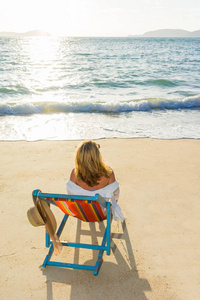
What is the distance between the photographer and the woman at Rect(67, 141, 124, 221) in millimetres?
2863

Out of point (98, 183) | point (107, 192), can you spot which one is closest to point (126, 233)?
point (107, 192)

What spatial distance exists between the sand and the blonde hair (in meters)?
0.92

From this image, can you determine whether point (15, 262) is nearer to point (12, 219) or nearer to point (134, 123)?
point (12, 219)

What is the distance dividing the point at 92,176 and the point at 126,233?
1.05 metres

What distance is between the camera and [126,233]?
3.54 metres

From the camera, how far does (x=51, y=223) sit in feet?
9.06

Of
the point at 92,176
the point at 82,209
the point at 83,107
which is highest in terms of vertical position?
the point at 92,176

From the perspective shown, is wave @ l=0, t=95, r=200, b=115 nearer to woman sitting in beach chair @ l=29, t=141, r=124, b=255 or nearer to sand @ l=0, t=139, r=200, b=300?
sand @ l=0, t=139, r=200, b=300

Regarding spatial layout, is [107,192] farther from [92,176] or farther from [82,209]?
[82,209]

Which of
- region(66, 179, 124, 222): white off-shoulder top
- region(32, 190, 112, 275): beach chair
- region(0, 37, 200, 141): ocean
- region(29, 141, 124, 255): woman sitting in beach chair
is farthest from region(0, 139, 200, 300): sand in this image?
region(0, 37, 200, 141): ocean

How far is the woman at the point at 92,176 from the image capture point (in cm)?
286

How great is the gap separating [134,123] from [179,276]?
6079 millimetres

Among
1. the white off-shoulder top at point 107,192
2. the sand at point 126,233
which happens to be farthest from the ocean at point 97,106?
the white off-shoulder top at point 107,192

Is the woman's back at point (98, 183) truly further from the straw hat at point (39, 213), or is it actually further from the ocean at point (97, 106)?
the ocean at point (97, 106)
